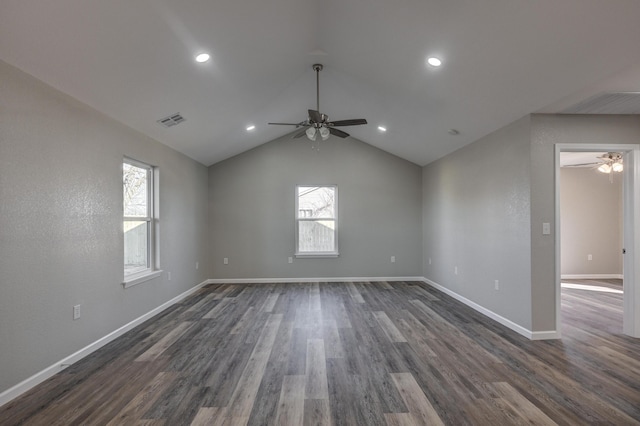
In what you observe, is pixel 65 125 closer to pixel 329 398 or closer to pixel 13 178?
pixel 13 178

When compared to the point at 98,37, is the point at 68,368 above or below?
below

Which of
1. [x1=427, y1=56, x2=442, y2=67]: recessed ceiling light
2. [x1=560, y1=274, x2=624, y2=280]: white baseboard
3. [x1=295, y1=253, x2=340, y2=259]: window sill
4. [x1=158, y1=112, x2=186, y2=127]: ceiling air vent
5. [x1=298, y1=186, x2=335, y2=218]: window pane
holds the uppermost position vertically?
[x1=427, y1=56, x2=442, y2=67]: recessed ceiling light

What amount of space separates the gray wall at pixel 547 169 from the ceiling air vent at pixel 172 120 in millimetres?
4133

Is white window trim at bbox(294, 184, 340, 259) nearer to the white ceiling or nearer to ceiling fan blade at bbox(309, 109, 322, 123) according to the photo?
the white ceiling

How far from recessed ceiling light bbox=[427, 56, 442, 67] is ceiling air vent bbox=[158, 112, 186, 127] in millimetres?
2973

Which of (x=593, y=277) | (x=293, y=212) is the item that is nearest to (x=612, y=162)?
(x=593, y=277)

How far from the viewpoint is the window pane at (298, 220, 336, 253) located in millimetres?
6797

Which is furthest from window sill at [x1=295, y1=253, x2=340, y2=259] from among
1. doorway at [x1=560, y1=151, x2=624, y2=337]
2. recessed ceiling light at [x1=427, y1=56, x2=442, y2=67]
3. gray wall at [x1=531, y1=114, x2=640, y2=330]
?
doorway at [x1=560, y1=151, x2=624, y2=337]

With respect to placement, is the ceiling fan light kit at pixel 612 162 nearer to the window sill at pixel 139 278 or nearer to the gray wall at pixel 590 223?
the gray wall at pixel 590 223

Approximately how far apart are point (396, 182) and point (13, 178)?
5950mm

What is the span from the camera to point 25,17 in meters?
2.04

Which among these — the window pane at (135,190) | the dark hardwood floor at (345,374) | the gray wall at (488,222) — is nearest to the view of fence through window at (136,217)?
the window pane at (135,190)

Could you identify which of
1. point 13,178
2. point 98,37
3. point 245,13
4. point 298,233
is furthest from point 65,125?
point 298,233

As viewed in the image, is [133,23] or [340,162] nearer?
[133,23]
